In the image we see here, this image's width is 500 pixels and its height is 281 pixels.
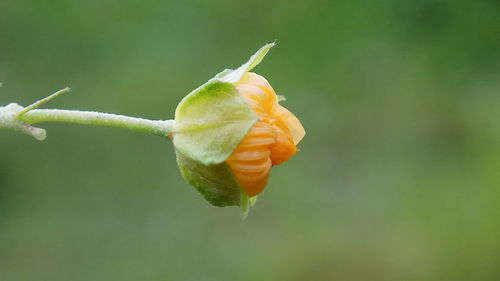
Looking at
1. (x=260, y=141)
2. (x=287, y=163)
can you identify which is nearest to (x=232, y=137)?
(x=260, y=141)

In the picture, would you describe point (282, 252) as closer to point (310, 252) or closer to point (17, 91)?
point (310, 252)

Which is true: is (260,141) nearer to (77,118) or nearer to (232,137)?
(232,137)

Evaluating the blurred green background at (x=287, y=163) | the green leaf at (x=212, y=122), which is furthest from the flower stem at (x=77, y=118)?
the blurred green background at (x=287, y=163)

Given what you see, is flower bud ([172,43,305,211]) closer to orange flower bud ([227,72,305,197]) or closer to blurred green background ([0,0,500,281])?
orange flower bud ([227,72,305,197])

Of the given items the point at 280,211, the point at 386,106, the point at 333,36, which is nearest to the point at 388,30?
the point at 333,36

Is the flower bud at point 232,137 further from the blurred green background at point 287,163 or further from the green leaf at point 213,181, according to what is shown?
the blurred green background at point 287,163

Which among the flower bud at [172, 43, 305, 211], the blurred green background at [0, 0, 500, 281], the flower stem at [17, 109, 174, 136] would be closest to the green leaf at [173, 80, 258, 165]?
the flower bud at [172, 43, 305, 211]

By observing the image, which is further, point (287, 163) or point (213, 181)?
point (287, 163)
